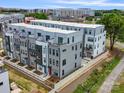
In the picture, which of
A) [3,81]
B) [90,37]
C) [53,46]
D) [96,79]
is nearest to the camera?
[3,81]

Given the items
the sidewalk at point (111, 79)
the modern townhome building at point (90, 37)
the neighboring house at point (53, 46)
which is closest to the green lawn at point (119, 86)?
the sidewalk at point (111, 79)

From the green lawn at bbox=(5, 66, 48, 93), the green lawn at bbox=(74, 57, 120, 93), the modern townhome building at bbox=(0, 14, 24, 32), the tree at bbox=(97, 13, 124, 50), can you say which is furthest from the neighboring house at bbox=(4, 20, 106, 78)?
the modern townhome building at bbox=(0, 14, 24, 32)

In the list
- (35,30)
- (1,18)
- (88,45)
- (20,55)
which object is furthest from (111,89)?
(1,18)

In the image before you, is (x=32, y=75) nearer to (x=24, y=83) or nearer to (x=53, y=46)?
(x=24, y=83)

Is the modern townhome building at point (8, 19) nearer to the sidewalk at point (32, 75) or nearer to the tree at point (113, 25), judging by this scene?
the sidewalk at point (32, 75)

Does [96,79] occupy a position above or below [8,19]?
below

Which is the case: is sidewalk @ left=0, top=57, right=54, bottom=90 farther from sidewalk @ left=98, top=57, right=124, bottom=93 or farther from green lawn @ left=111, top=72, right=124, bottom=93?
green lawn @ left=111, top=72, right=124, bottom=93

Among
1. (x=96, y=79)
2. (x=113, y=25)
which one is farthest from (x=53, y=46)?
(x=113, y=25)
